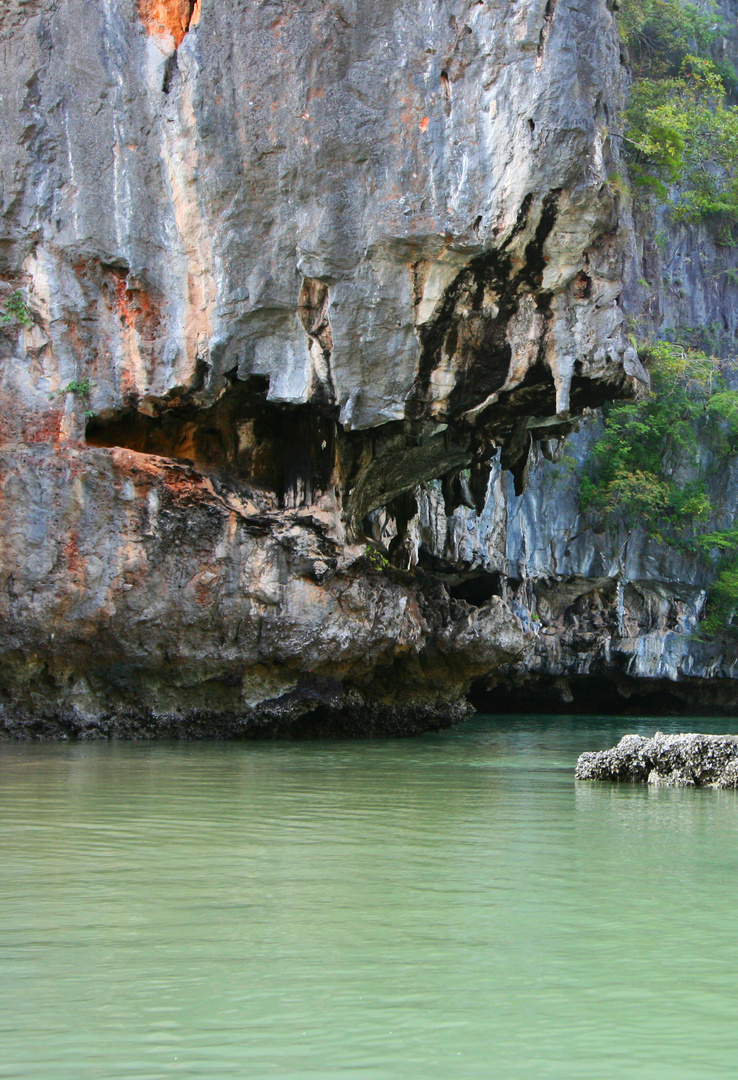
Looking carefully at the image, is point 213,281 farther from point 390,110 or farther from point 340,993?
point 340,993

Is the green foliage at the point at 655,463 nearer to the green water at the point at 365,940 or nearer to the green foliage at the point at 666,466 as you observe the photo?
the green foliage at the point at 666,466

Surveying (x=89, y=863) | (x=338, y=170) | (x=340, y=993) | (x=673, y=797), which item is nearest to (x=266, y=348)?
(x=338, y=170)

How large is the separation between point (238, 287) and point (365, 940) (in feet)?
34.1

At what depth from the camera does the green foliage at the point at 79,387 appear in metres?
12.6

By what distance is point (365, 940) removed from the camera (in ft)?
10.6

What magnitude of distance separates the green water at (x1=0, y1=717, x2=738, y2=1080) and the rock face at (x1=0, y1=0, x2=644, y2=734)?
20.5 ft

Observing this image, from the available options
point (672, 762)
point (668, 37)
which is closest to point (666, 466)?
point (668, 37)

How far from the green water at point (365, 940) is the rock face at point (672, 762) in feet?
4.49

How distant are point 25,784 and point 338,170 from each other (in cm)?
795

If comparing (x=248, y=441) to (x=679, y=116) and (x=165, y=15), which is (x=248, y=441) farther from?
(x=679, y=116)

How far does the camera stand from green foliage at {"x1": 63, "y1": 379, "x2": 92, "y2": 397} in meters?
12.6

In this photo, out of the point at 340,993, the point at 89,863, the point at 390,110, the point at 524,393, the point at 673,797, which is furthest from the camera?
the point at 524,393

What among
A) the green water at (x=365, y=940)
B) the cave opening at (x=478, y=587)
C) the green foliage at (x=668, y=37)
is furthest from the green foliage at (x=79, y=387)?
the green foliage at (x=668, y=37)

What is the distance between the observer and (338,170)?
40.2ft
